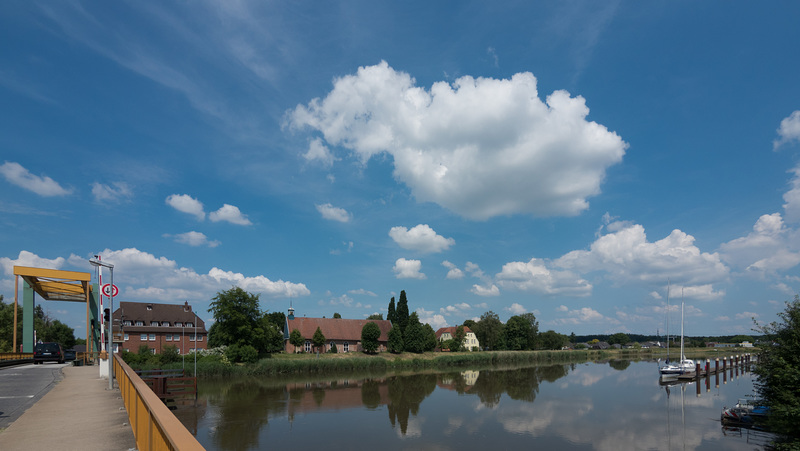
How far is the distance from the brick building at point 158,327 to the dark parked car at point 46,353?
26012 mm

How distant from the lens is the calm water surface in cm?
2177

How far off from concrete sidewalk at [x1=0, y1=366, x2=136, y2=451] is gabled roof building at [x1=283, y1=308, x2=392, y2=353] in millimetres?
55737

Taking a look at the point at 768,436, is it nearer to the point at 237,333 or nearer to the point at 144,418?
the point at 144,418

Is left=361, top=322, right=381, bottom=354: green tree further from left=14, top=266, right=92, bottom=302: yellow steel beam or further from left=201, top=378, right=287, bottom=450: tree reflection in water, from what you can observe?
left=14, top=266, right=92, bottom=302: yellow steel beam

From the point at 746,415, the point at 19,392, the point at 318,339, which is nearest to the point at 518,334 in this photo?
the point at 318,339

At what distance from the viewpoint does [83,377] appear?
2347 cm

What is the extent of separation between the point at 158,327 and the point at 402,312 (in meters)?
38.0

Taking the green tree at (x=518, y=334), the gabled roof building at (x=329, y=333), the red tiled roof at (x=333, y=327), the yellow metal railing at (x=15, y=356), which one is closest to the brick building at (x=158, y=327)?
the gabled roof building at (x=329, y=333)

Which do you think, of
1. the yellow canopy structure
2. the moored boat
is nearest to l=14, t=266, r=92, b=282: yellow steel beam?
the yellow canopy structure

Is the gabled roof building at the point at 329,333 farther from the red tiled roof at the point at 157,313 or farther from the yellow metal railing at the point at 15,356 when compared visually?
the yellow metal railing at the point at 15,356

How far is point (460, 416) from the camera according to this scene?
28.4m

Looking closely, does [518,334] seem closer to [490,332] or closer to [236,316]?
[490,332]

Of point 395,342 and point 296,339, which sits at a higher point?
point 296,339

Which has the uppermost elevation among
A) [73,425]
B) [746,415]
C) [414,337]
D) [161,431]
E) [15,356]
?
[161,431]
